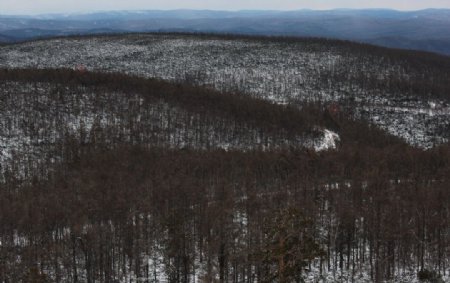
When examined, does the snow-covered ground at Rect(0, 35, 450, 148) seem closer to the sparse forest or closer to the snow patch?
the sparse forest

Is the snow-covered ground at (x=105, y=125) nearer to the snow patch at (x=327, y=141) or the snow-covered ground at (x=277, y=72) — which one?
the snow patch at (x=327, y=141)

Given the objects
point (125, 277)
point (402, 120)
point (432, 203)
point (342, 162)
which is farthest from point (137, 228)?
point (402, 120)

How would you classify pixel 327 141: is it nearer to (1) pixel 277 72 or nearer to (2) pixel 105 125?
(2) pixel 105 125

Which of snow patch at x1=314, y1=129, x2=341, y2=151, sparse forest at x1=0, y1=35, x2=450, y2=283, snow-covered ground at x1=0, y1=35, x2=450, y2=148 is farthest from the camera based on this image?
snow-covered ground at x1=0, y1=35, x2=450, y2=148

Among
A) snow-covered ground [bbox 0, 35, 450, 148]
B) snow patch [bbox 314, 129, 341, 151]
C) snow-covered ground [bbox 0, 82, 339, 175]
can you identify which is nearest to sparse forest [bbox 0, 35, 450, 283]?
snow-covered ground [bbox 0, 82, 339, 175]

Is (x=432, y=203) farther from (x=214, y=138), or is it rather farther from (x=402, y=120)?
(x=402, y=120)
